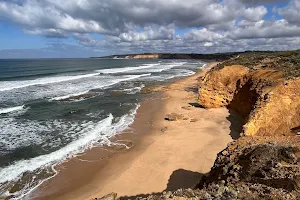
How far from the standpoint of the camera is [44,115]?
23.8 meters

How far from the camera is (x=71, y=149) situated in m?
15.7

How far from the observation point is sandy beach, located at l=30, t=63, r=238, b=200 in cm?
1154

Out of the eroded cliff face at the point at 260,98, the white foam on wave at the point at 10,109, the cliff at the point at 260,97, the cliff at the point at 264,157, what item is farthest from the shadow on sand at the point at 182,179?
the white foam on wave at the point at 10,109

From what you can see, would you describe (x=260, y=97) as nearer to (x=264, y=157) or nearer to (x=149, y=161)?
(x=149, y=161)

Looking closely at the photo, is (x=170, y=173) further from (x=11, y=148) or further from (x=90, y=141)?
(x=11, y=148)

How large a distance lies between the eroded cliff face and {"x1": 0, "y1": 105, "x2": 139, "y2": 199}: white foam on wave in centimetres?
Result: 851

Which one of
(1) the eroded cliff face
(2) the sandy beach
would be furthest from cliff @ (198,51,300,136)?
(2) the sandy beach

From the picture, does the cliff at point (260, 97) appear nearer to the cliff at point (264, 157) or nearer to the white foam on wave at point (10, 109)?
the cliff at point (264, 157)

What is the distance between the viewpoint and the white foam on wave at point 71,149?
43.3 feet

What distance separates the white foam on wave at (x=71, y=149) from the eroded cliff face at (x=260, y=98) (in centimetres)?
851

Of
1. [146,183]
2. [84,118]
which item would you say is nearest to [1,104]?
[84,118]

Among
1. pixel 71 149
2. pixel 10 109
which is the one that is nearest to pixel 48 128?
pixel 71 149

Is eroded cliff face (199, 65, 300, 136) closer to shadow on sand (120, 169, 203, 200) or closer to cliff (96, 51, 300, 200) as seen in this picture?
cliff (96, 51, 300, 200)

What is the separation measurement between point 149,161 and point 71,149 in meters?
5.30
